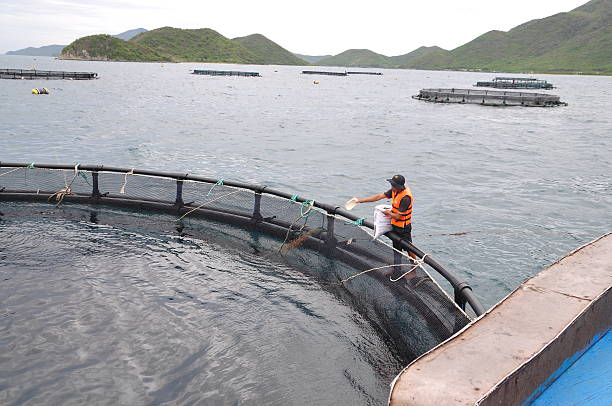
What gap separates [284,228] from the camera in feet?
49.8

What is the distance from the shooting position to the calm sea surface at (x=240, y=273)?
8828 millimetres

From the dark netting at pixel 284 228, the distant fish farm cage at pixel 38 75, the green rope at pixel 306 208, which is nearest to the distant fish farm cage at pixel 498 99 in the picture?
the distant fish farm cage at pixel 38 75

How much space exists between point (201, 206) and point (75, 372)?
8531mm

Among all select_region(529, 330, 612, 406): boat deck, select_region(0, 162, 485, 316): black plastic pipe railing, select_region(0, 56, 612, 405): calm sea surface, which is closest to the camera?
select_region(529, 330, 612, 406): boat deck

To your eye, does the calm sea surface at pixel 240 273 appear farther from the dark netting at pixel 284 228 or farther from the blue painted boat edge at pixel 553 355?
the blue painted boat edge at pixel 553 355

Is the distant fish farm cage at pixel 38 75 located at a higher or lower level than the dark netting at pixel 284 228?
higher

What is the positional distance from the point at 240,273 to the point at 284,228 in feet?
7.99

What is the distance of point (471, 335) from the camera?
6.33m

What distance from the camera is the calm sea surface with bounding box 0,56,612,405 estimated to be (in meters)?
8.83

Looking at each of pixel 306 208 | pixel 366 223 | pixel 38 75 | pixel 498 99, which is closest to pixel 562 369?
pixel 366 223

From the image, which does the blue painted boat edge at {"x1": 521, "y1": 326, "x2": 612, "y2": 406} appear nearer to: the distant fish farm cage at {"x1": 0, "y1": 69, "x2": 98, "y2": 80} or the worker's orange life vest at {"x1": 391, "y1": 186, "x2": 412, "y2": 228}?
the worker's orange life vest at {"x1": 391, "y1": 186, "x2": 412, "y2": 228}

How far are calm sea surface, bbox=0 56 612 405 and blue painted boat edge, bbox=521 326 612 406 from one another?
300 cm

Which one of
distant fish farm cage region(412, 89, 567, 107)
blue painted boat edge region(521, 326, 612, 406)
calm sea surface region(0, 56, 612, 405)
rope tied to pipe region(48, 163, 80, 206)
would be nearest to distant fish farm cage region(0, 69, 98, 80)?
calm sea surface region(0, 56, 612, 405)

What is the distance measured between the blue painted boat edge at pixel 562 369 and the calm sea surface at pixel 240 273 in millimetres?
3004
